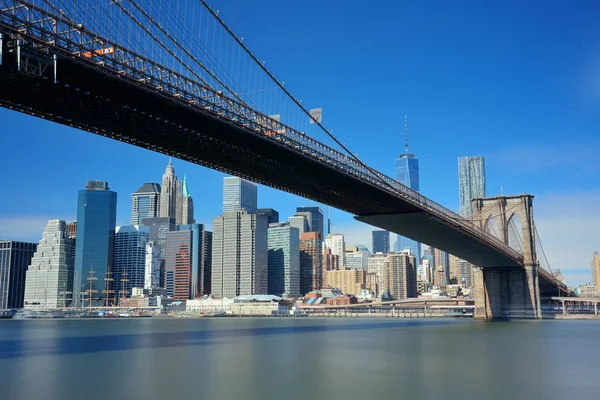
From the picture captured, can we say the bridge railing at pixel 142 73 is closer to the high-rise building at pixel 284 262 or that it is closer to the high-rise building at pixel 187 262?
the high-rise building at pixel 284 262

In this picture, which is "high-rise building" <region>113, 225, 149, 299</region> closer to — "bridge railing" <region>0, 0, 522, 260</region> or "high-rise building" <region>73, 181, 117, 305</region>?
"high-rise building" <region>73, 181, 117, 305</region>

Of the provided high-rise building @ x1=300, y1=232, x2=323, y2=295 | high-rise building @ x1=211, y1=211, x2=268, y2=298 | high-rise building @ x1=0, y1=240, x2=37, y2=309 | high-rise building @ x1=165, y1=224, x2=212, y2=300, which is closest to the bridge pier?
high-rise building @ x1=211, y1=211, x2=268, y2=298

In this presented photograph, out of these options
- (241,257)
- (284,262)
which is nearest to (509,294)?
(241,257)

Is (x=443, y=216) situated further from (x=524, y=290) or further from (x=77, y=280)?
(x=77, y=280)

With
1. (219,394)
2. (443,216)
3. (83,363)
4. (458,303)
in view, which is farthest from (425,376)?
(458,303)

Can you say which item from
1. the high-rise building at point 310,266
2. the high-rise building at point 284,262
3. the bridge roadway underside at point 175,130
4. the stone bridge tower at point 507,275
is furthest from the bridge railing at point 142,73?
the high-rise building at point 310,266

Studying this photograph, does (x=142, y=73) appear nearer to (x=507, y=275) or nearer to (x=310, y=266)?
(x=507, y=275)
